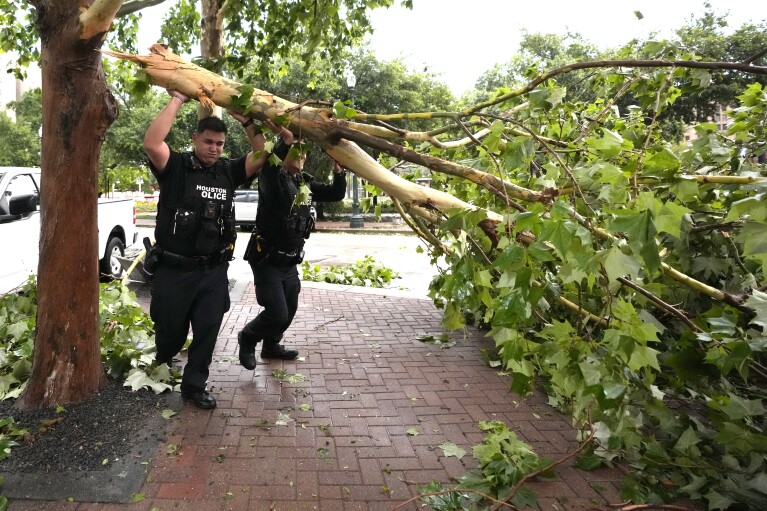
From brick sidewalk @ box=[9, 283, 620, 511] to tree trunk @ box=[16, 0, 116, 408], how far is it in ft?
2.82

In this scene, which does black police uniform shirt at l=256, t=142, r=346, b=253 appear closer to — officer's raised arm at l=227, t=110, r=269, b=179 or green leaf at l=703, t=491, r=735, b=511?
officer's raised arm at l=227, t=110, r=269, b=179

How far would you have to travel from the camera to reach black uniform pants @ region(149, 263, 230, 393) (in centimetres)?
347

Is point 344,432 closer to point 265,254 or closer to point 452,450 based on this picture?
point 452,450

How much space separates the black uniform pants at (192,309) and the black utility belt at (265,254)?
484 mm

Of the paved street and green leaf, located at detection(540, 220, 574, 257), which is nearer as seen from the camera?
green leaf, located at detection(540, 220, 574, 257)

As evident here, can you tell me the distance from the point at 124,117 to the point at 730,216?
3045cm

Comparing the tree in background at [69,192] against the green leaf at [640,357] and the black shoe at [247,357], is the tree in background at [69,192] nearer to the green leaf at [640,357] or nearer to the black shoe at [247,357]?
the black shoe at [247,357]

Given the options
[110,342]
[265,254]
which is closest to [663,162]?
[265,254]

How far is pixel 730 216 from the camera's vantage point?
1781mm

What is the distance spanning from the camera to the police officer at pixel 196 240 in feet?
11.1

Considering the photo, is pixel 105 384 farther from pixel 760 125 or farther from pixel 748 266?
pixel 760 125

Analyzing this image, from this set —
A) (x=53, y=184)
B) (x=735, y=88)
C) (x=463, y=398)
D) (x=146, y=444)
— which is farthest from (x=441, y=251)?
(x=735, y=88)

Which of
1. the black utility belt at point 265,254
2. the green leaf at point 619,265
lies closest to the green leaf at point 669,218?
the green leaf at point 619,265

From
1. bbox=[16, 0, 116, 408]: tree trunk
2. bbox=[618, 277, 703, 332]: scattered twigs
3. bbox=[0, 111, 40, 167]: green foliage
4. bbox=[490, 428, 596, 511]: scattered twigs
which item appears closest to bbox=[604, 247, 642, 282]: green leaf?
bbox=[618, 277, 703, 332]: scattered twigs
